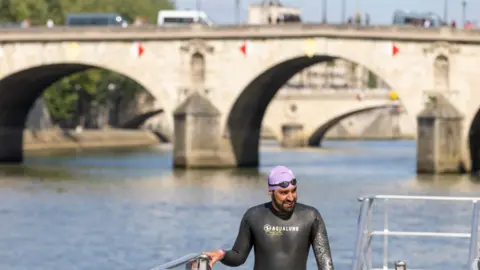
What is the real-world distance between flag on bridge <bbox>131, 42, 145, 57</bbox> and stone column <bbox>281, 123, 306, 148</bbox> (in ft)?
152

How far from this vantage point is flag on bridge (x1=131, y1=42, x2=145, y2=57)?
3132 inches

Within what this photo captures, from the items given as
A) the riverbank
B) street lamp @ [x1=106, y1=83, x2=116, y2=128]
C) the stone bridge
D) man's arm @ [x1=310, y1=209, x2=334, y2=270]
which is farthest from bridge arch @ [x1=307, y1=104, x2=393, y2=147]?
man's arm @ [x1=310, y1=209, x2=334, y2=270]

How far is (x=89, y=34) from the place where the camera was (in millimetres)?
79438

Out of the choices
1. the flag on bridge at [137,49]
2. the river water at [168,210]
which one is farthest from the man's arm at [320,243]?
the flag on bridge at [137,49]

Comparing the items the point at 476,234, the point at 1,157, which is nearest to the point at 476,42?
the point at 1,157

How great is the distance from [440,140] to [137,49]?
18.7 meters

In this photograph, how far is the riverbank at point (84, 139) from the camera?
104875mm

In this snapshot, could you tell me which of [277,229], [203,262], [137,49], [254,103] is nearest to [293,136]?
[254,103]

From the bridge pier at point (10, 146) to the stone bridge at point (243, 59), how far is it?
198 centimetres

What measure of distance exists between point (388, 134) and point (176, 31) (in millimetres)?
110223

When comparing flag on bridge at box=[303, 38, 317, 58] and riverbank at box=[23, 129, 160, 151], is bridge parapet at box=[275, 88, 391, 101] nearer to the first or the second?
riverbank at box=[23, 129, 160, 151]

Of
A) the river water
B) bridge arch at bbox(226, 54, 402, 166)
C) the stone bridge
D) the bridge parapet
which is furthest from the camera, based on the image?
the bridge parapet

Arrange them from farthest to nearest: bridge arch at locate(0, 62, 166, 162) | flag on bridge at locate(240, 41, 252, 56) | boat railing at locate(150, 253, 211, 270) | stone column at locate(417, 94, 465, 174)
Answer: bridge arch at locate(0, 62, 166, 162) → flag on bridge at locate(240, 41, 252, 56) → stone column at locate(417, 94, 465, 174) → boat railing at locate(150, 253, 211, 270)

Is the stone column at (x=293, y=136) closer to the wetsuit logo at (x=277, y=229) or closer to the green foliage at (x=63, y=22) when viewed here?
the green foliage at (x=63, y=22)
